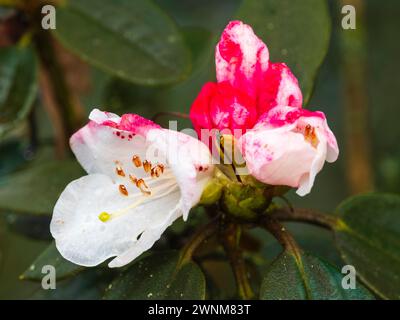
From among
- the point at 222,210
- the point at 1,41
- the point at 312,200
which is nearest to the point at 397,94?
the point at 312,200

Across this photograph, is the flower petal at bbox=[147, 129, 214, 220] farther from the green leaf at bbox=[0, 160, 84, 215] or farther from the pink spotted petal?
the green leaf at bbox=[0, 160, 84, 215]

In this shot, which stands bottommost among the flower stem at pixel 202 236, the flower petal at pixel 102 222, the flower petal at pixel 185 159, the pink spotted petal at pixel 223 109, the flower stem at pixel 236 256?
the flower stem at pixel 236 256

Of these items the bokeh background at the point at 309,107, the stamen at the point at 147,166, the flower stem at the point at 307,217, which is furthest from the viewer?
the bokeh background at the point at 309,107

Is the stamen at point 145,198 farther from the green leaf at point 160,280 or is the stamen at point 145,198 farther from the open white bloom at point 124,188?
the green leaf at point 160,280

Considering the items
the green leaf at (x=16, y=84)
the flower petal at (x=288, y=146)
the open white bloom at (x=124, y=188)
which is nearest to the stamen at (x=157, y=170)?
the open white bloom at (x=124, y=188)

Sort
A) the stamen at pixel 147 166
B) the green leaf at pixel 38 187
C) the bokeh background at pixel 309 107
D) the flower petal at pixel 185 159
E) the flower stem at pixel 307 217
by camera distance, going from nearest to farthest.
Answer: the flower petal at pixel 185 159 → the stamen at pixel 147 166 → the flower stem at pixel 307 217 → the green leaf at pixel 38 187 → the bokeh background at pixel 309 107

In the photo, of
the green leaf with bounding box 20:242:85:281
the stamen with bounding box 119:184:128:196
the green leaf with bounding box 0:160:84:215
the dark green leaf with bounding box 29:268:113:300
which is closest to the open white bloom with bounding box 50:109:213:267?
the stamen with bounding box 119:184:128:196

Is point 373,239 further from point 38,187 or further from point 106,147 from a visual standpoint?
point 38,187

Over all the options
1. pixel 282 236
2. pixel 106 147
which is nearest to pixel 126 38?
pixel 106 147
